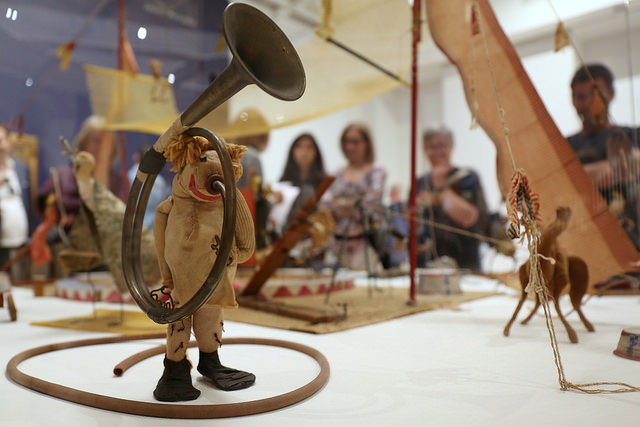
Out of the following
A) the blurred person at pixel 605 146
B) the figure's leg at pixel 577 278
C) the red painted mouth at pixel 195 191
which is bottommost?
the figure's leg at pixel 577 278

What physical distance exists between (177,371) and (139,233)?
39 centimetres

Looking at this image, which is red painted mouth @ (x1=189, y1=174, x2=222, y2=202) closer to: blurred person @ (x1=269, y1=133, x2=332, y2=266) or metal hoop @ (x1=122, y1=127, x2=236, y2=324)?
metal hoop @ (x1=122, y1=127, x2=236, y2=324)

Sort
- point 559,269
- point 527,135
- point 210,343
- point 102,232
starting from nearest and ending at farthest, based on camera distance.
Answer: point 210,343 → point 559,269 → point 527,135 → point 102,232

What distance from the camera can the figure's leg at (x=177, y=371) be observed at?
1.30 m

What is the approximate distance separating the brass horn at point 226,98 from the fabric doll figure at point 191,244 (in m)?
0.07

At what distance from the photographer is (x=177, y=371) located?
1354 millimetres

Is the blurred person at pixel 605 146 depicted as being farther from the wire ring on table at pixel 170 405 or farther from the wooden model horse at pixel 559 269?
the wire ring on table at pixel 170 405

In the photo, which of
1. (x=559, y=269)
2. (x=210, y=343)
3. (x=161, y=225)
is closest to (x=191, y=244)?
(x=161, y=225)

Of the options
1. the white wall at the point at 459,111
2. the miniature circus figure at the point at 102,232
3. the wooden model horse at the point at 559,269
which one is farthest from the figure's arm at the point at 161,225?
the white wall at the point at 459,111

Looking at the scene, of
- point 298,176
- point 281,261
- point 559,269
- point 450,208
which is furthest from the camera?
point 298,176

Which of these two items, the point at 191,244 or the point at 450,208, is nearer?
the point at 191,244

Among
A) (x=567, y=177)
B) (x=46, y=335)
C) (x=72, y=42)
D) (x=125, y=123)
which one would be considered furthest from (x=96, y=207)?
(x=567, y=177)

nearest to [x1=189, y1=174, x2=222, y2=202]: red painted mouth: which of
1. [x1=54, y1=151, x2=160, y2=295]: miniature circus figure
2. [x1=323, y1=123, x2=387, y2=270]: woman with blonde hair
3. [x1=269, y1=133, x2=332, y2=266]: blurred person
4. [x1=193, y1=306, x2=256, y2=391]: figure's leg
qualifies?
[x1=193, y1=306, x2=256, y2=391]: figure's leg

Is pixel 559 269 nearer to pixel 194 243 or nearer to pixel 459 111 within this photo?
pixel 194 243
